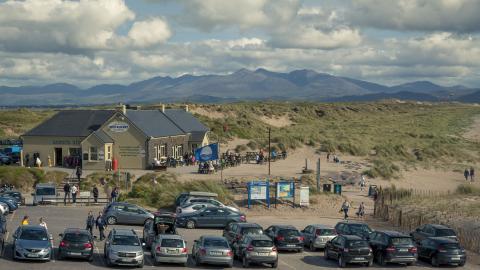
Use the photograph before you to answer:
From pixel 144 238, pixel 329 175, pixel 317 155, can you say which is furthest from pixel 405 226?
pixel 317 155

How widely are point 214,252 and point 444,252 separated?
9542 millimetres

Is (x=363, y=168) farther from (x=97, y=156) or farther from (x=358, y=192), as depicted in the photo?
(x=97, y=156)

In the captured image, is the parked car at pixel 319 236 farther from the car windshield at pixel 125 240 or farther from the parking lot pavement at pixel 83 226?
the car windshield at pixel 125 240

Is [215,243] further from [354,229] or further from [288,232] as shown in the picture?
[354,229]

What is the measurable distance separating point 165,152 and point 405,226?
30232 millimetres

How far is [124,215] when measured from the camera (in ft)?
125

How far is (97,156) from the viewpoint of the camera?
60.2 metres

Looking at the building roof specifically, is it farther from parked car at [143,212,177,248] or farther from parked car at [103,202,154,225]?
parked car at [143,212,177,248]

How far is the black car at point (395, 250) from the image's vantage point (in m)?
27.6

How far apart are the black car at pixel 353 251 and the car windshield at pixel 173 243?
648cm

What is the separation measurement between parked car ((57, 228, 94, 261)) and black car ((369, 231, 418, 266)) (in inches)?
462

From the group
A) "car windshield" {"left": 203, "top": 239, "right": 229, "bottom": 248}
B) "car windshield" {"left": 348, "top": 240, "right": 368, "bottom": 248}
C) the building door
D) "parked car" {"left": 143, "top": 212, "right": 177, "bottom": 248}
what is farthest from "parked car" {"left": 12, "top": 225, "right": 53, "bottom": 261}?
the building door

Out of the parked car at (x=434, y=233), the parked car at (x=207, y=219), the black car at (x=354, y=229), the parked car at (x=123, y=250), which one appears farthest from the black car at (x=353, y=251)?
the parked car at (x=207, y=219)

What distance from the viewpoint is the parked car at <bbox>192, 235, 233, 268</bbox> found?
86.0 ft
